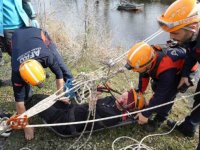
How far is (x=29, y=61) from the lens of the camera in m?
3.09

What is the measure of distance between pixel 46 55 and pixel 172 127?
6.61ft

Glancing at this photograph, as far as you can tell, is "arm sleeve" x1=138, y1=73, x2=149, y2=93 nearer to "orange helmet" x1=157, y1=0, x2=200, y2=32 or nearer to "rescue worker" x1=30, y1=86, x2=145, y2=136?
"rescue worker" x1=30, y1=86, x2=145, y2=136

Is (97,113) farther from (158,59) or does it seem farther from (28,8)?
(28,8)

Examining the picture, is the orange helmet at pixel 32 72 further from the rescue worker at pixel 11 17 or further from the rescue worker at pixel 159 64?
the rescue worker at pixel 11 17

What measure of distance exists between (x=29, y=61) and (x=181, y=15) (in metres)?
1.70

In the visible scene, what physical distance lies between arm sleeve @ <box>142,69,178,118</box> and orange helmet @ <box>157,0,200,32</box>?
0.56 metres

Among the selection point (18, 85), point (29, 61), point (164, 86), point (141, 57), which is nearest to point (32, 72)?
point (29, 61)

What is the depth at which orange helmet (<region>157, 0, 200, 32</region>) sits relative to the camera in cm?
282

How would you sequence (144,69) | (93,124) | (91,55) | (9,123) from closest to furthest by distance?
(9,123), (144,69), (93,124), (91,55)

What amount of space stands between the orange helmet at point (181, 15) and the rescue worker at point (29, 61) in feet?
4.74

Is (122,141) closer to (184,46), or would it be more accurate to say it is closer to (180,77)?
(180,77)

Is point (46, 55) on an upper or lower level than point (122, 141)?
upper

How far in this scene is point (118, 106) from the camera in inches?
148

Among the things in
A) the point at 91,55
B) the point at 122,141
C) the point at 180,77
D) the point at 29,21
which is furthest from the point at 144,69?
the point at 91,55
